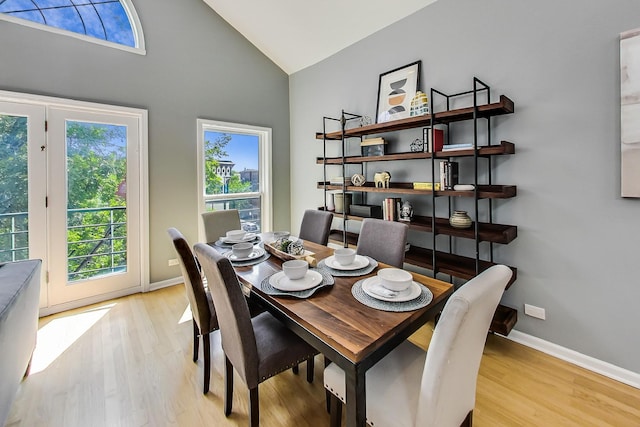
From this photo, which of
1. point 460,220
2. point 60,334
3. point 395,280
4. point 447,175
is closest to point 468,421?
point 395,280

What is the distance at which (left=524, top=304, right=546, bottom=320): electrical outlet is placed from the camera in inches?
84.4

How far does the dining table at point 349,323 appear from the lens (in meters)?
1.01

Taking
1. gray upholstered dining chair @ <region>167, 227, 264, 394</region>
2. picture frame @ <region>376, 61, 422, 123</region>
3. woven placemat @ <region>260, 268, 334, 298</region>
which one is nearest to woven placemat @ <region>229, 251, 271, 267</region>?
gray upholstered dining chair @ <region>167, 227, 264, 394</region>

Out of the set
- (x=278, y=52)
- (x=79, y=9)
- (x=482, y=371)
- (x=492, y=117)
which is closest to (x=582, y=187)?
(x=492, y=117)

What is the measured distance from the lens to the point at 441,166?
2.37 meters

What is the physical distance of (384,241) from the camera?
205 centimetres

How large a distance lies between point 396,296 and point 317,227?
1472 mm

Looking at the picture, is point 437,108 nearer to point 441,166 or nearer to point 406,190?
point 441,166

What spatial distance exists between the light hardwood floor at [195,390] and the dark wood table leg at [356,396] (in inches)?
26.4

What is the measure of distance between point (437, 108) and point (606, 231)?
1574mm

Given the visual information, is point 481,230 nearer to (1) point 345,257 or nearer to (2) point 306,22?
(1) point 345,257

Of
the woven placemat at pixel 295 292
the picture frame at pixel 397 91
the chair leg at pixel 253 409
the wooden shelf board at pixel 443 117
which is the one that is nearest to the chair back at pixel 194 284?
the woven placemat at pixel 295 292

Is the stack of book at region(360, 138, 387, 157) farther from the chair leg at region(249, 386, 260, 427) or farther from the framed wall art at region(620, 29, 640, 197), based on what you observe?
the chair leg at region(249, 386, 260, 427)

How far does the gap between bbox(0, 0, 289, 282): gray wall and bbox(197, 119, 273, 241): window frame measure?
0.08 meters
